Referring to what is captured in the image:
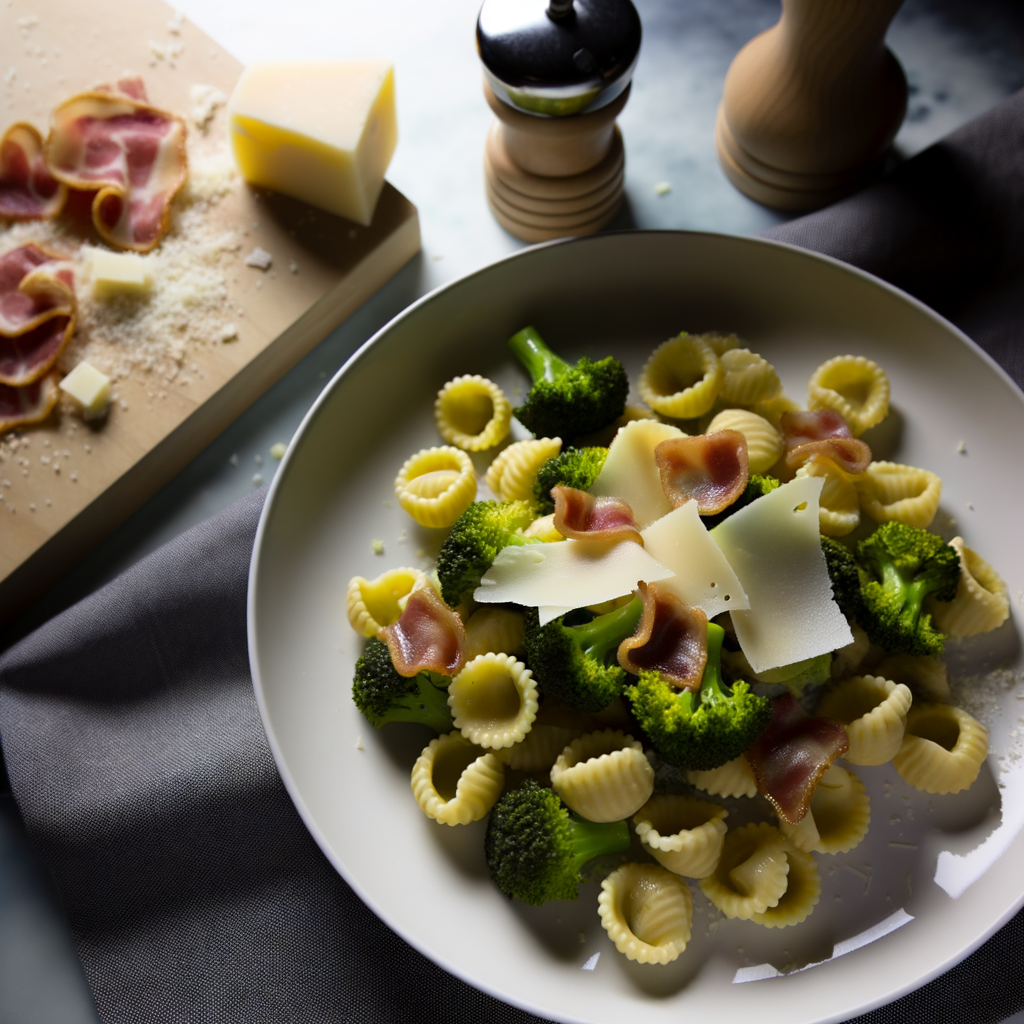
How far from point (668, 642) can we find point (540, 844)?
40cm

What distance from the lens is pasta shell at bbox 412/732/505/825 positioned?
1616 mm

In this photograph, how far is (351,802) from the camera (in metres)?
1.73

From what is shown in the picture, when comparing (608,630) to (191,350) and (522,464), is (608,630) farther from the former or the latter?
(191,350)

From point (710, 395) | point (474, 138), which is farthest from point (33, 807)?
point (474, 138)

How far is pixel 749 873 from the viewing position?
1604 mm

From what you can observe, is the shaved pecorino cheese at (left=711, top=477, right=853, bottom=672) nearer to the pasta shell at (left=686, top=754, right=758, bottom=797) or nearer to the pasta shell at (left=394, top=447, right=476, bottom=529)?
the pasta shell at (left=686, top=754, right=758, bottom=797)

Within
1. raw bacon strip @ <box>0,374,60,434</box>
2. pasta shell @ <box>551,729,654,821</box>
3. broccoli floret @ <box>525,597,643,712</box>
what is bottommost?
pasta shell @ <box>551,729,654,821</box>

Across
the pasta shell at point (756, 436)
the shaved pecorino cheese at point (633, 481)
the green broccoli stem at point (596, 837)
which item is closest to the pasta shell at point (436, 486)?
the shaved pecorino cheese at point (633, 481)

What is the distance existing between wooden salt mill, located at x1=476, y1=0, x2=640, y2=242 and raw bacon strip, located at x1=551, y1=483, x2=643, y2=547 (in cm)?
83

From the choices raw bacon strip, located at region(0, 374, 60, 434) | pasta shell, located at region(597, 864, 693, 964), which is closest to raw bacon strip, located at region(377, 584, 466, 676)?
pasta shell, located at region(597, 864, 693, 964)

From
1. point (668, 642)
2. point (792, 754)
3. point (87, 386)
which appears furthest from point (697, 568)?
point (87, 386)

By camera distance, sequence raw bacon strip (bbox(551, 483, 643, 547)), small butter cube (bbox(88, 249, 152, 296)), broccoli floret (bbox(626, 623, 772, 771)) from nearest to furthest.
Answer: broccoli floret (bbox(626, 623, 772, 771)) < raw bacon strip (bbox(551, 483, 643, 547)) < small butter cube (bbox(88, 249, 152, 296))

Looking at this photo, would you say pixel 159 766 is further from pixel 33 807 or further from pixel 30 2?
pixel 30 2

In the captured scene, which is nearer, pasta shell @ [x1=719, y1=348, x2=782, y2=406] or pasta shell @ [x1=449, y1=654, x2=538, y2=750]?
pasta shell @ [x1=449, y1=654, x2=538, y2=750]
